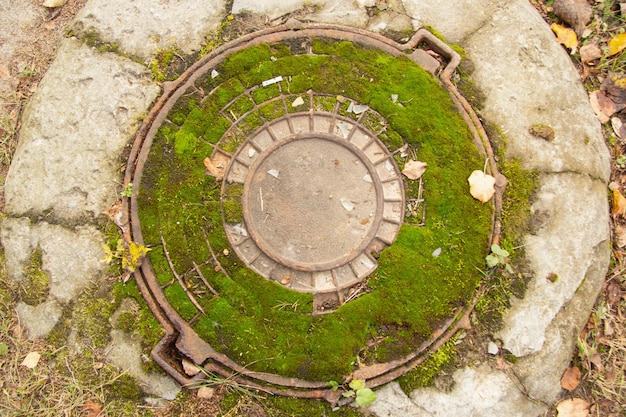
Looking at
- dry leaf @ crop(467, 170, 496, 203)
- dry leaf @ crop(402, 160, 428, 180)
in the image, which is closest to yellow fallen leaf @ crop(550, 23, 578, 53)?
dry leaf @ crop(467, 170, 496, 203)

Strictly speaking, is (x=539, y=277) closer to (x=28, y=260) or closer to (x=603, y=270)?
(x=603, y=270)

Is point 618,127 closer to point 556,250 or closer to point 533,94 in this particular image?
point 533,94

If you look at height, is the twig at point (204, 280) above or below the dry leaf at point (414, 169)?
below

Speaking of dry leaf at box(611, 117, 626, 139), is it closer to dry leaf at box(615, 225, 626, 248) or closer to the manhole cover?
dry leaf at box(615, 225, 626, 248)

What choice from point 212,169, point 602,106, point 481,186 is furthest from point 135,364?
point 602,106

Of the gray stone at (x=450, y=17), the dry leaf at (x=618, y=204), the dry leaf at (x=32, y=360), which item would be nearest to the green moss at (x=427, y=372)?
the dry leaf at (x=618, y=204)

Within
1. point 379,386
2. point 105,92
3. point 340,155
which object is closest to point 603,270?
point 379,386

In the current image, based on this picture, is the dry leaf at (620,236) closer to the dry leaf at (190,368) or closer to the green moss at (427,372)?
the green moss at (427,372)
